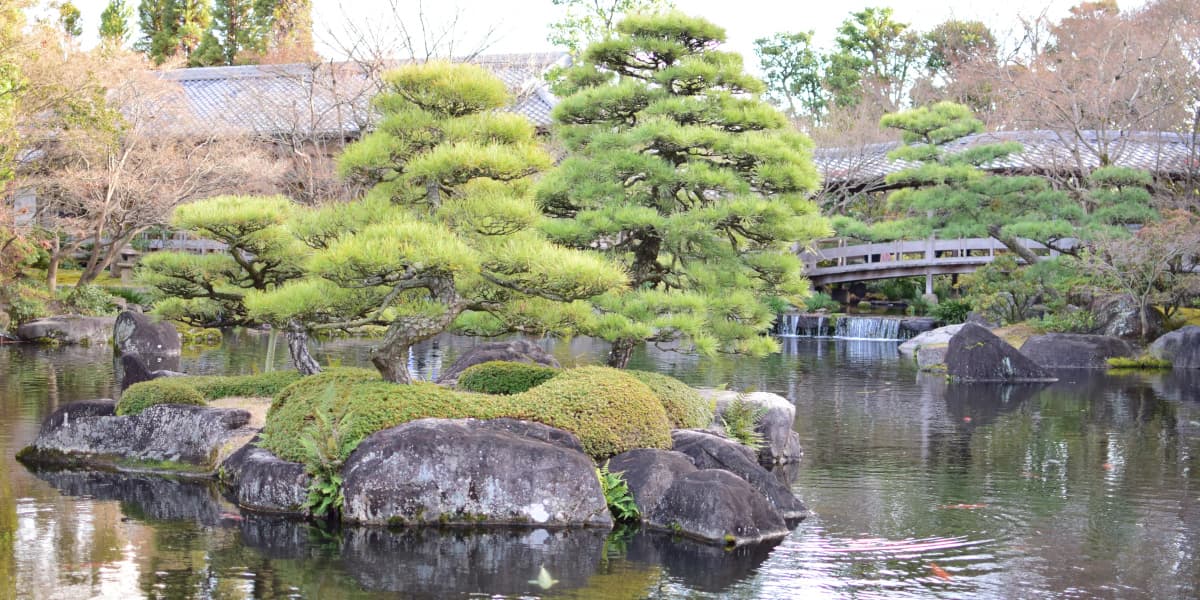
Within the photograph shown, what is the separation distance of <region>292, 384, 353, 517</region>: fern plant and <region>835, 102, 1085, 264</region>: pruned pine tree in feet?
64.5

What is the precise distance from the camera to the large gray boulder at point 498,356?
17.1 metres

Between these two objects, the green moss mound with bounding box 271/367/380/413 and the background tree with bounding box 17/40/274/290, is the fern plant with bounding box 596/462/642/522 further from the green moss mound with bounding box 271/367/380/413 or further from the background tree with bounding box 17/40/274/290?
the background tree with bounding box 17/40/274/290

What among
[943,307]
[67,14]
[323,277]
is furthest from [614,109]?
[67,14]

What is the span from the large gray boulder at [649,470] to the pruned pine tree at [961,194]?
18.4 metres

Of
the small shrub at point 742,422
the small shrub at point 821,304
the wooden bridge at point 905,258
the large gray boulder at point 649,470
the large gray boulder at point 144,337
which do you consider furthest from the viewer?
the small shrub at point 821,304

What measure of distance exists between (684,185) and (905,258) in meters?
24.3

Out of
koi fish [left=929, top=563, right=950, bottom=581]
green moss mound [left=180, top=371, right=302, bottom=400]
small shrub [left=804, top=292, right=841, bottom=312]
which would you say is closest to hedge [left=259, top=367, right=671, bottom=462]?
green moss mound [left=180, top=371, right=302, bottom=400]

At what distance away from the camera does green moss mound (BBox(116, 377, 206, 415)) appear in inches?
484

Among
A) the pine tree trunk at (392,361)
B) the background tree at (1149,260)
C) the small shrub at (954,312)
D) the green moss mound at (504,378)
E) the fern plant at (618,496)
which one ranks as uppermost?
the background tree at (1149,260)

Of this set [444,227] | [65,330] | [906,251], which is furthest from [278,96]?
[444,227]

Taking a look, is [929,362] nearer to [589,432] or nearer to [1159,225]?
[1159,225]

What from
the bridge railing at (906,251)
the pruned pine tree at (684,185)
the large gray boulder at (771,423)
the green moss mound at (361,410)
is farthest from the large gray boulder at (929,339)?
the green moss mound at (361,410)

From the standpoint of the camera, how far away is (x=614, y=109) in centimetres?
1364

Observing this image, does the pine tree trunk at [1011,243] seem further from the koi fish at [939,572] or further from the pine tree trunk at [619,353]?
the koi fish at [939,572]
